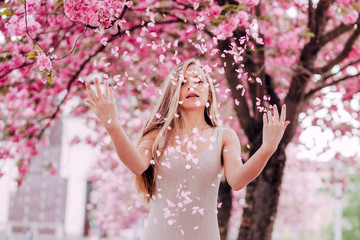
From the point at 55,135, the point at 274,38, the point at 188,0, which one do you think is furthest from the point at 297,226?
the point at 188,0

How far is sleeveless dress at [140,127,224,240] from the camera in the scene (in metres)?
2.57

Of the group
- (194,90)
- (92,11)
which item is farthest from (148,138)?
(92,11)

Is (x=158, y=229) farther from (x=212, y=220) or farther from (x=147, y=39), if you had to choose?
(x=147, y=39)

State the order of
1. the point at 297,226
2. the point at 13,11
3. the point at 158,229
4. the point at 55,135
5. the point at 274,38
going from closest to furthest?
the point at 158,229 < the point at 13,11 < the point at 274,38 < the point at 297,226 < the point at 55,135

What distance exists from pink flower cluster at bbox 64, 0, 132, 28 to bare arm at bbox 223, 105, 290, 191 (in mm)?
1003

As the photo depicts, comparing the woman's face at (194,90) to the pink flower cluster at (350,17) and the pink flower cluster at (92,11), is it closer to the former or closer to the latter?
the pink flower cluster at (92,11)

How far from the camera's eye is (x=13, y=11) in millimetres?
3727

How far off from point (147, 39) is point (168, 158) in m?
4.19

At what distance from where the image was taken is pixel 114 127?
226 centimetres

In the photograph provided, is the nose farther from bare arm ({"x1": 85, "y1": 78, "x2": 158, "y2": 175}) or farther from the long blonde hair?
bare arm ({"x1": 85, "y1": 78, "x2": 158, "y2": 175})

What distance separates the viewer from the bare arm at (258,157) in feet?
7.95

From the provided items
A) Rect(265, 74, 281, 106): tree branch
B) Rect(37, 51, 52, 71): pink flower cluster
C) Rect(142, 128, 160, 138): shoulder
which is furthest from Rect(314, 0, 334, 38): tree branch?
Rect(37, 51, 52, 71): pink flower cluster

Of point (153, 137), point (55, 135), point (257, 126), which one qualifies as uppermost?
point (153, 137)

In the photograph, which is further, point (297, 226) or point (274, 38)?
point (297, 226)
